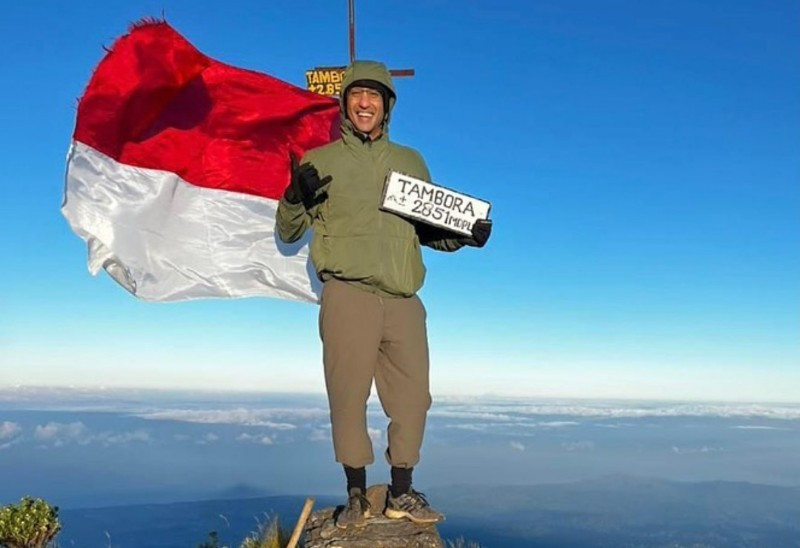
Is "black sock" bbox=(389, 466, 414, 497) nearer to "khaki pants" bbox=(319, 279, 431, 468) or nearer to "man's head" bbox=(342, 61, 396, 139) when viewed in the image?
"khaki pants" bbox=(319, 279, 431, 468)

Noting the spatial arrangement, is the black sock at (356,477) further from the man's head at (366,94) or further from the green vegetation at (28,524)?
the green vegetation at (28,524)

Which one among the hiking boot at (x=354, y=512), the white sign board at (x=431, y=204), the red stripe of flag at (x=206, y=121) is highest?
the red stripe of flag at (x=206, y=121)

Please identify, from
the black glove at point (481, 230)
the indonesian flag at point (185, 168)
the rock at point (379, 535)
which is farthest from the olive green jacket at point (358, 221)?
the indonesian flag at point (185, 168)

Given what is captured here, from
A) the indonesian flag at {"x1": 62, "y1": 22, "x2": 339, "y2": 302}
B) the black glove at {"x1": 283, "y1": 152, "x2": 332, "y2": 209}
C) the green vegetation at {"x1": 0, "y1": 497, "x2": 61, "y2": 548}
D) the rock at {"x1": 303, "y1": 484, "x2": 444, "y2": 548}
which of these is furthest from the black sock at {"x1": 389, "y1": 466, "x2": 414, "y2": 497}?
the green vegetation at {"x1": 0, "y1": 497, "x2": 61, "y2": 548}

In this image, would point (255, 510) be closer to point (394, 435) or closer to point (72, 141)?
point (394, 435)

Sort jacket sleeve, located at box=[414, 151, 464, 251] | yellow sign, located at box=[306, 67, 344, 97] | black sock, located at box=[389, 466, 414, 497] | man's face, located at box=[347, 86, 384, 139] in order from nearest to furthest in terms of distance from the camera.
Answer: man's face, located at box=[347, 86, 384, 139]
black sock, located at box=[389, 466, 414, 497]
jacket sleeve, located at box=[414, 151, 464, 251]
yellow sign, located at box=[306, 67, 344, 97]

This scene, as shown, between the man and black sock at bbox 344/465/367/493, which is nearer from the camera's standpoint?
the man
